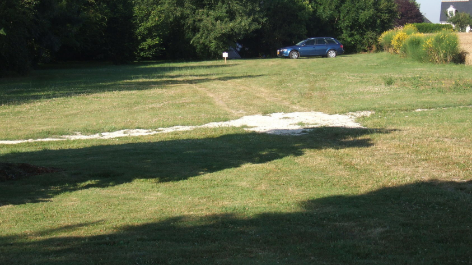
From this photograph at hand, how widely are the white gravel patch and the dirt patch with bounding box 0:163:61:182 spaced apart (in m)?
4.19

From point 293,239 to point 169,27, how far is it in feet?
138

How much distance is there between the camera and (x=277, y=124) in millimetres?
14539

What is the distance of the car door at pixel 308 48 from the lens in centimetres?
4297

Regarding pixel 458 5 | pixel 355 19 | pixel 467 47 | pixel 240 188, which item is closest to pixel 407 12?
pixel 458 5

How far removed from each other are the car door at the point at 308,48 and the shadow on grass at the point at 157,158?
1194 inches

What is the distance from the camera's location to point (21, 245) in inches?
210

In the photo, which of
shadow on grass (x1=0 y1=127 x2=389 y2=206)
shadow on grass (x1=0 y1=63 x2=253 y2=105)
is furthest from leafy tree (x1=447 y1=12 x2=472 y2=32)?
shadow on grass (x1=0 y1=127 x2=389 y2=206)

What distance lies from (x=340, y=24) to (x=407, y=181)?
4758cm

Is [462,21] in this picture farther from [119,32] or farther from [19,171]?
[19,171]

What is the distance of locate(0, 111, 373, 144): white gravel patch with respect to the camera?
1353cm

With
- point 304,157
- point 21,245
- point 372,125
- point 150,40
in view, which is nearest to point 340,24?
→ point 150,40

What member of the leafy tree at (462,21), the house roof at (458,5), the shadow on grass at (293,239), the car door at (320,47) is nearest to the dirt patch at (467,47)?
the car door at (320,47)

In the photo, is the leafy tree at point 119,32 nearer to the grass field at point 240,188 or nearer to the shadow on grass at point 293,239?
the grass field at point 240,188

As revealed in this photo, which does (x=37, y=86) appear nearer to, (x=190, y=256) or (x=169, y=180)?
(x=169, y=180)
